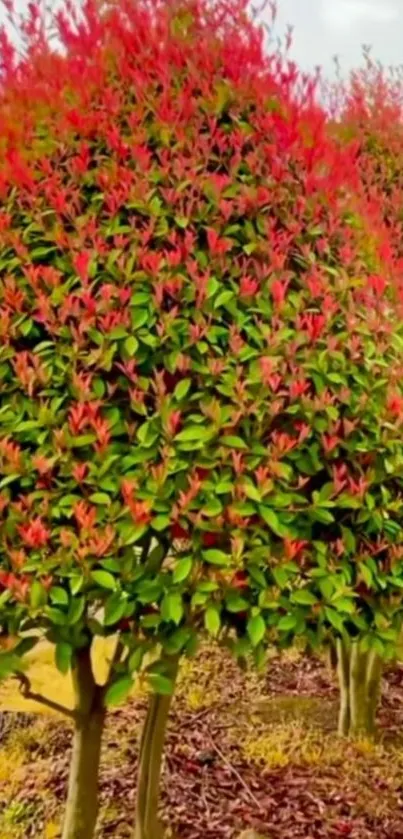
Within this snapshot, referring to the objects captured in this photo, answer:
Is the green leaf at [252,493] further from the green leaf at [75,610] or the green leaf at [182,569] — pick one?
the green leaf at [75,610]

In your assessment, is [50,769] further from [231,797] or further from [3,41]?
[3,41]

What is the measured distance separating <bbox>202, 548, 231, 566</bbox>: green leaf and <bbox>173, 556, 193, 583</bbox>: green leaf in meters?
0.05

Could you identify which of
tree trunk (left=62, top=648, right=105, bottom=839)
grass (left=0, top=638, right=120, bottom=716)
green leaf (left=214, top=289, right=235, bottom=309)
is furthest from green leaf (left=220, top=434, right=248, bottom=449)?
grass (left=0, top=638, right=120, bottom=716)

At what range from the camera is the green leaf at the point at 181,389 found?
2811 mm

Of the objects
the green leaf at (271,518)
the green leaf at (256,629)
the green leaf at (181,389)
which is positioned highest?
the green leaf at (181,389)

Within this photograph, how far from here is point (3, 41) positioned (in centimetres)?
332

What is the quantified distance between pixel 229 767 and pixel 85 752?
1829 mm

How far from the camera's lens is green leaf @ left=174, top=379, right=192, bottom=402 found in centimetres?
281

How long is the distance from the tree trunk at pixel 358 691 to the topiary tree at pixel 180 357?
2.78 meters

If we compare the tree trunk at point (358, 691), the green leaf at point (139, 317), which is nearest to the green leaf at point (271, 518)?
the green leaf at point (139, 317)

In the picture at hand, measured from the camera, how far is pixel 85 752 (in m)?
3.49

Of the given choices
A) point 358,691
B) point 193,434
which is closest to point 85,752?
point 193,434

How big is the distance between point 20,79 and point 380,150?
433cm

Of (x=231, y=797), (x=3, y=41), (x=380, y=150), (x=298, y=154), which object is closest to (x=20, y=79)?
(x=3, y=41)
